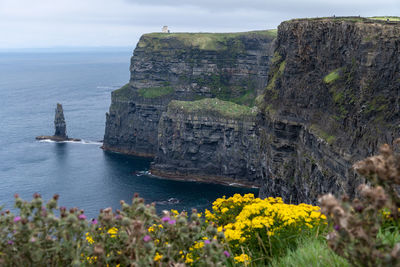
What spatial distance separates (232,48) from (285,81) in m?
95.9

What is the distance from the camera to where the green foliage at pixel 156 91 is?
166125 millimetres

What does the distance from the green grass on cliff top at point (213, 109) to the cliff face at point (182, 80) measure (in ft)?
72.3

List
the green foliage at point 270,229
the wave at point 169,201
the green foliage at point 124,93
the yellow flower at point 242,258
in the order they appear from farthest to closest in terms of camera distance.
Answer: the green foliage at point 124,93 → the wave at point 169,201 → the green foliage at point 270,229 → the yellow flower at point 242,258

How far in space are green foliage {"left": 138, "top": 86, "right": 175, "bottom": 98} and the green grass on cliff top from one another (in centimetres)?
2617

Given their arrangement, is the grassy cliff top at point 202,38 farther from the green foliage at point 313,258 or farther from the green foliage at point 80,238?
the green foliage at point 80,238

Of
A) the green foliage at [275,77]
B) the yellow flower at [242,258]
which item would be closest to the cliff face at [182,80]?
the green foliage at [275,77]

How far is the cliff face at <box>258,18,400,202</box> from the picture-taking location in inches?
2025

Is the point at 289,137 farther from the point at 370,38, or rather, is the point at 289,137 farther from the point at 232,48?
the point at 232,48

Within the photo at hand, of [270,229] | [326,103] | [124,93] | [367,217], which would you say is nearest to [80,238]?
[367,217]

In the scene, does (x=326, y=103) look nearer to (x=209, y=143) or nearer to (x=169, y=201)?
(x=169, y=201)

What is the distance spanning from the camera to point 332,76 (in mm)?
63062

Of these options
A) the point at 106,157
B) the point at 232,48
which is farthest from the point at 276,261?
the point at 232,48

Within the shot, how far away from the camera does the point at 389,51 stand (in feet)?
168

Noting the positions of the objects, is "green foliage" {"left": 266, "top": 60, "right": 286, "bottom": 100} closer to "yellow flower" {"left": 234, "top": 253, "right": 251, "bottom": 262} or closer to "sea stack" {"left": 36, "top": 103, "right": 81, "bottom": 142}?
"yellow flower" {"left": 234, "top": 253, "right": 251, "bottom": 262}
